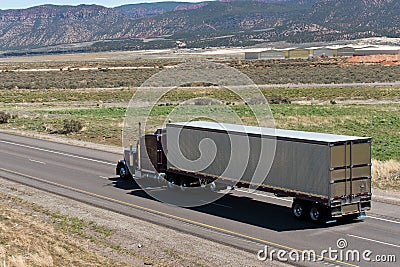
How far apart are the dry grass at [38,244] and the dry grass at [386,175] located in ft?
44.4

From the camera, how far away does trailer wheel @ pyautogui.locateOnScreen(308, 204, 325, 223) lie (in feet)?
70.1

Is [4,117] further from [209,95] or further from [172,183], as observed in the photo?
[172,183]

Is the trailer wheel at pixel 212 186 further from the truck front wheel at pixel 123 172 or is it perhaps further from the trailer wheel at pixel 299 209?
the truck front wheel at pixel 123 172

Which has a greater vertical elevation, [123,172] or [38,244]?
[123,172]

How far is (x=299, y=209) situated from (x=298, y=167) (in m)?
1.51

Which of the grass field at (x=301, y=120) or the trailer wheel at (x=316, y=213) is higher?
the grass field at (x=301, y=120)

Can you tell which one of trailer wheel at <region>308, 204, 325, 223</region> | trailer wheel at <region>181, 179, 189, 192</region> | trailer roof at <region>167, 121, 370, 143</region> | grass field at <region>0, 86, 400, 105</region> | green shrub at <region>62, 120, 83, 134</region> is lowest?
trailer wheel at <region>308, 204, 325, 223</region>

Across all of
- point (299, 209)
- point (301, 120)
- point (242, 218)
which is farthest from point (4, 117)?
point (299, 209)

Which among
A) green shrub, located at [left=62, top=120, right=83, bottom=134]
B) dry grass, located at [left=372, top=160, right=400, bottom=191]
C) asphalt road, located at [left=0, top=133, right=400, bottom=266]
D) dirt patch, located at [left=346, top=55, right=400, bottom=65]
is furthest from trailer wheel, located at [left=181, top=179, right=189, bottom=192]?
dirt patch, located at [left=346, top=55, right=400, bottom=65]

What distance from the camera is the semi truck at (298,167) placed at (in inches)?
823

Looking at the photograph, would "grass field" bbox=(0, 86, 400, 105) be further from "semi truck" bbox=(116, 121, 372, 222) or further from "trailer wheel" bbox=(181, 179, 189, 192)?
"semi truck" bbox=(116, 121, 372, 222)

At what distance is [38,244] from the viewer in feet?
61.2

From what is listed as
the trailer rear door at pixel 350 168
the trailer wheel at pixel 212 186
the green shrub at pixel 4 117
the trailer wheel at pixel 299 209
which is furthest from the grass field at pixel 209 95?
the trailer rear door at pixel 350 168

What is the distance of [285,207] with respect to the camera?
79.9ft
